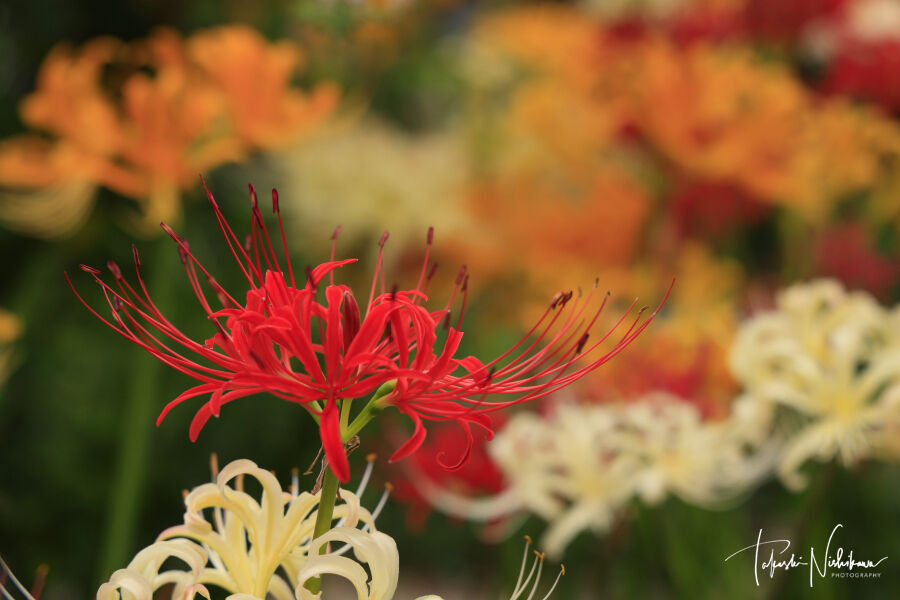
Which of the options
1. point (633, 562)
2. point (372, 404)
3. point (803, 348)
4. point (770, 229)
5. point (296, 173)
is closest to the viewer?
point (372, 404)

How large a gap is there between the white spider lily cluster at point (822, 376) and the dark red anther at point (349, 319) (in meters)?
0.28

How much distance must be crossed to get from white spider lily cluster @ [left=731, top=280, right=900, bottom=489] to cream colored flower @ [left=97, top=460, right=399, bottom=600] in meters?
0.27

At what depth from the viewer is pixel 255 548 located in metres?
0.24

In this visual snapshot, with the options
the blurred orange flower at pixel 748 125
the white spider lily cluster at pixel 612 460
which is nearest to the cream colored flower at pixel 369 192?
the blurred orange flower at pixel 748 125

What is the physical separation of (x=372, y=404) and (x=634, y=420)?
0.96 ft

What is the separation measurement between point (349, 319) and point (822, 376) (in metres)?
0.30

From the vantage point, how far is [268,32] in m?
0.84

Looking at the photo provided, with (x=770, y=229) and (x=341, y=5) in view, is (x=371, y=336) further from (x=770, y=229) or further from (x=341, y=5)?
(x=770, y=229)

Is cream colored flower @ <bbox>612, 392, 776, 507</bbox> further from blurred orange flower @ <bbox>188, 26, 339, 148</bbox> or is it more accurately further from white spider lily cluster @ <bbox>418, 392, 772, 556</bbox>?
blurred orange flower @ <bbox>188, 26, 339, 148</bbox>

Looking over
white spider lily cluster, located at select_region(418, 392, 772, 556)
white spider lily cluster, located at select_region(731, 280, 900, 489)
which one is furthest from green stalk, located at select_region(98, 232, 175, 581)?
white spider lily cluster, located at select_region(731, 280, 900, 489)

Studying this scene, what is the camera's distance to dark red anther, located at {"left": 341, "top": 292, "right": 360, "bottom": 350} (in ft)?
0.71

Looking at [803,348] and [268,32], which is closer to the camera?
[803,348]

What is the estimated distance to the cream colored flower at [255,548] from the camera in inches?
8.1

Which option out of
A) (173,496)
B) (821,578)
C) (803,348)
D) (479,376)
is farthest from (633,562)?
(479,376)
